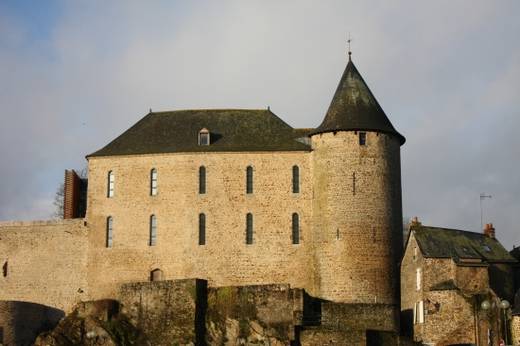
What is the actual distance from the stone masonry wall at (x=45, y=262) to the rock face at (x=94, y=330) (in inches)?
145

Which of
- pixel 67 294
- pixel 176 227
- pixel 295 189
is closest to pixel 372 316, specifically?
pixel 295 189

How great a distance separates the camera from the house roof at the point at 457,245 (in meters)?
48.3

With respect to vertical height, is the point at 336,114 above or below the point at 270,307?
above

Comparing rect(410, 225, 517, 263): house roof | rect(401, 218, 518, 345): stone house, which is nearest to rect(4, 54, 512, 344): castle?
rect(401, 218, 518, 345): stone house

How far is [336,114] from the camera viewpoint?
5097 centimetres

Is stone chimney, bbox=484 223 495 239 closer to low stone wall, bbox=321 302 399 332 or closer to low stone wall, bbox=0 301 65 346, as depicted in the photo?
low stone wall, bbox=321 302 399 332

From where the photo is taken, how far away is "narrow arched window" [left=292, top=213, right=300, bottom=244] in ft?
167

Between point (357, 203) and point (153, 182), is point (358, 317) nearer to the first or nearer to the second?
point (357, 203)

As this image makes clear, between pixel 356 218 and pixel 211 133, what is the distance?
9.52m

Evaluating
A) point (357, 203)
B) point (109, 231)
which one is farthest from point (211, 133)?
point (357, 203)

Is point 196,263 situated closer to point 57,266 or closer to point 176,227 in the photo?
point 176,227

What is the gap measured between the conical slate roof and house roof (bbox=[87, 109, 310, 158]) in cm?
216

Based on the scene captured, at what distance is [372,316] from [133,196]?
14350mm

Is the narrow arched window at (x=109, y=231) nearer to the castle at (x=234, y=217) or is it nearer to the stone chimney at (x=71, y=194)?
the castle at (x=234, y=217)
